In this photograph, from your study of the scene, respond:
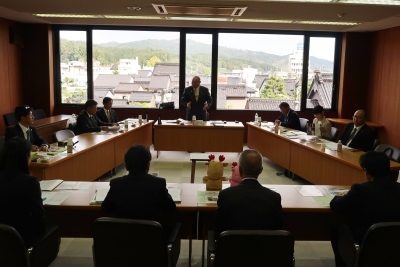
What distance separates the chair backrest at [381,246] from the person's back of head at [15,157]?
224 cm

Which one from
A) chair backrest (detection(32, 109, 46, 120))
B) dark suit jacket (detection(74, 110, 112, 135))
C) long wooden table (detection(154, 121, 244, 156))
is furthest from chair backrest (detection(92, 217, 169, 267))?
chair backrest (detection(32, 109, 46, 120))

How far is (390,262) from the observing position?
7.88ft

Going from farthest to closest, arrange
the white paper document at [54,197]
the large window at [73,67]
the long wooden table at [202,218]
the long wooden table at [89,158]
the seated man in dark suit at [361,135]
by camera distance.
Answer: the large window at [73,67] → the seated man in dark suit at [361,135] → the long wooden table at [89,158] → the long wooden table at [202,218] → the white paper document at [54,197]

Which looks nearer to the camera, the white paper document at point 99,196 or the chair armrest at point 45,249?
the chair armrest at point 45,249

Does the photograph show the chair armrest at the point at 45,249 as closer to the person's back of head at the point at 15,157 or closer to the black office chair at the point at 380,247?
the person's back of head at the point at 15,157

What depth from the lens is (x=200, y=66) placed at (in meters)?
10.2

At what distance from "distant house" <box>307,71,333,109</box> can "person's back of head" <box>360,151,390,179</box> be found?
7.97 metres

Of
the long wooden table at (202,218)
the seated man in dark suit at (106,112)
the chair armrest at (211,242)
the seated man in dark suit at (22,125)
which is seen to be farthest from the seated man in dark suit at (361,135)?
the seated man in dark suit at (106,112)

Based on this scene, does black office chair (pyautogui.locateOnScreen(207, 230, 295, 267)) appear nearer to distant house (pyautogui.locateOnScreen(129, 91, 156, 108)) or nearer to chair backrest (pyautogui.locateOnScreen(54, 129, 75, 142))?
chair backrest (pyautogui.locateOnScreen(54, 129, 75, 142))

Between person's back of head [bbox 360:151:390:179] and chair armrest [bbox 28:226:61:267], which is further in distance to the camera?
person's back of head [bbox 360:151:390:179]

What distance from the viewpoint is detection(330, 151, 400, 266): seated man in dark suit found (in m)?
2.55

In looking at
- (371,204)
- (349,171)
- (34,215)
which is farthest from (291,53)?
(34,215)

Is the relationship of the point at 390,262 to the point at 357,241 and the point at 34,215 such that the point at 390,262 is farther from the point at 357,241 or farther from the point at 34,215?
the point at 34,215

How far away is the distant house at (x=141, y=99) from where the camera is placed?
1033 centimetres
